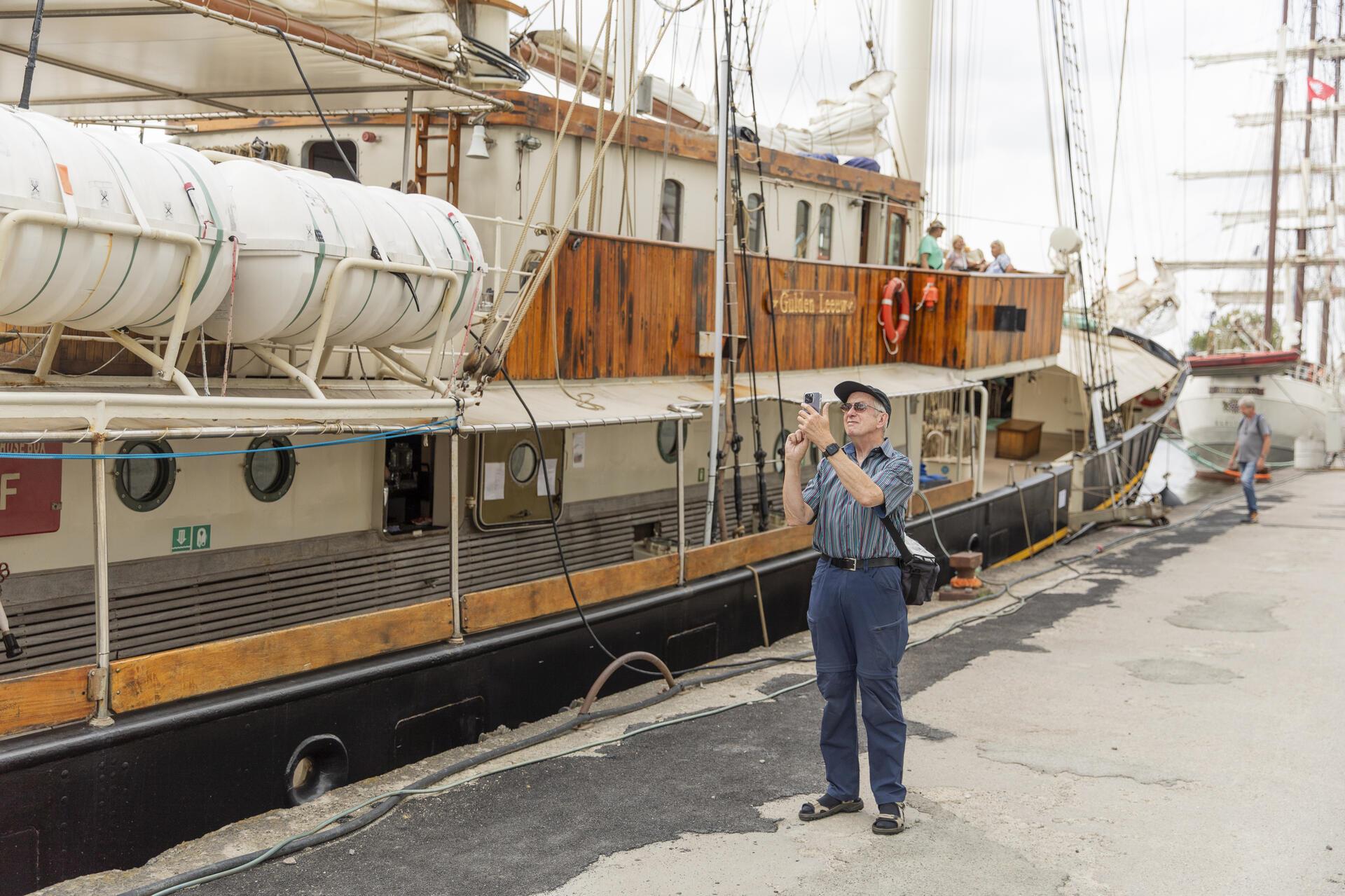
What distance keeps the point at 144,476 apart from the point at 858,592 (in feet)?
13.0

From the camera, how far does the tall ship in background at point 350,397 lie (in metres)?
5.46

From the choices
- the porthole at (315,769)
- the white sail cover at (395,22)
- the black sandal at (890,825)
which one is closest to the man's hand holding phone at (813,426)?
the black sandal at (890,825)

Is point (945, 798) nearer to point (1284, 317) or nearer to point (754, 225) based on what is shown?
point (754, 225)

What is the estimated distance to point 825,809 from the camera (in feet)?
19.4

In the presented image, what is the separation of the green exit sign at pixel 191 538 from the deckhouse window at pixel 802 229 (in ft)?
27.8

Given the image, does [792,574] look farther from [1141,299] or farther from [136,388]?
[1141,299]

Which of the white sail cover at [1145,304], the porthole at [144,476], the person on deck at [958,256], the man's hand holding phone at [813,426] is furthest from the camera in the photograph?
the white sail cover at [1145,304]

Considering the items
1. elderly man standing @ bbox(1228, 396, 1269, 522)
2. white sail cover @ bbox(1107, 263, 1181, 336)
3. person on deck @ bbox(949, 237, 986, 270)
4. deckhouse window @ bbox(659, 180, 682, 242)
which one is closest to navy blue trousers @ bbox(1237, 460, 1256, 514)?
elderly man standing @ bbox(1228, 396, 1269, 522)

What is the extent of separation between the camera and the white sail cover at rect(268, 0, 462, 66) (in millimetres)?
7234

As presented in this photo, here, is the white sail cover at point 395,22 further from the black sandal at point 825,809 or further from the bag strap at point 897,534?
the black sandal at point 825,809

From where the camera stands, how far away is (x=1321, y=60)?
49531 millimetres

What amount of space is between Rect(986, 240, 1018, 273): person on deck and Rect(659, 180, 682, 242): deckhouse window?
6.15 m

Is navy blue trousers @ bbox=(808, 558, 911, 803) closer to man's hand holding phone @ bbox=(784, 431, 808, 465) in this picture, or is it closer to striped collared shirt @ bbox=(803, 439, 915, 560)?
striped collared shirt @ bbox=(803, 439, 915, 560)

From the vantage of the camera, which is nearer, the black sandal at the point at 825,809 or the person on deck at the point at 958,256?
the black sandal at the point at 825,809
